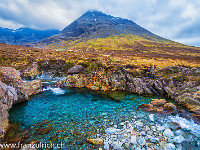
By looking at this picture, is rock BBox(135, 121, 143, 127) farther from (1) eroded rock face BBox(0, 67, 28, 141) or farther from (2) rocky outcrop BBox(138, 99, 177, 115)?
(1) eroded rock face BBox(0, 67, 28, 141)

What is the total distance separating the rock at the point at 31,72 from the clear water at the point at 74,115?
11.0m

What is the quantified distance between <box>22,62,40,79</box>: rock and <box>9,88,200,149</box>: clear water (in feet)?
36.2

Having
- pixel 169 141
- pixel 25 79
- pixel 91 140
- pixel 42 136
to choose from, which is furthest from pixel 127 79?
pixel 25 79

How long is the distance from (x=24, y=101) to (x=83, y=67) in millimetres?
15759

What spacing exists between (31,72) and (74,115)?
73.1 ft

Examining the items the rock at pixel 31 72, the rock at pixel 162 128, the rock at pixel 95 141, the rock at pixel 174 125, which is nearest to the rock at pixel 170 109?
the rock at pixel 174 125

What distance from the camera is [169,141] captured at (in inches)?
331

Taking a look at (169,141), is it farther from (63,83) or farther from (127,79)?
(63,83)

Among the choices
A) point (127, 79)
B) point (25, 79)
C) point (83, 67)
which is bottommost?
point (25, 79)

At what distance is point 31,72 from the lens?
2658 cm

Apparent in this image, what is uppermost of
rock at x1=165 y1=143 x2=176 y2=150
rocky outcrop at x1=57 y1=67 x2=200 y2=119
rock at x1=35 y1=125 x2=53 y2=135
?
rocky outcrop at x1=57 y1=67 x2=200 y2=119

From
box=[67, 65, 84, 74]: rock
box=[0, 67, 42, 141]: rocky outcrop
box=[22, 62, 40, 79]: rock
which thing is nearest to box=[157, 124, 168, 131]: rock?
box=[0, 67, 42, 141]: rocky outcrop

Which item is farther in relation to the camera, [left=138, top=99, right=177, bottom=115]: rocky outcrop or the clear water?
[left=138, top=99, right=177, bottom=115]: rocky outcrop

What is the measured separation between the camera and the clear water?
882 cm
